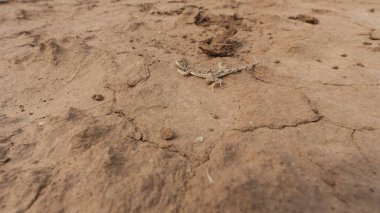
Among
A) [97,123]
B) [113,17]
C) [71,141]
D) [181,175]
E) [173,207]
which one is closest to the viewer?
[173,207]

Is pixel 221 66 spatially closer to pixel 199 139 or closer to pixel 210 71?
pixel 210 71

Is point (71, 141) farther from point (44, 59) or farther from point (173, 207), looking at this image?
point (44, 59)

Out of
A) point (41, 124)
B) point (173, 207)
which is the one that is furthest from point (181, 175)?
point (41, 124)

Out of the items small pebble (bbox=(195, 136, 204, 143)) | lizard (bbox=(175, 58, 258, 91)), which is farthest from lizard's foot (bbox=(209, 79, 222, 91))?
small pebble (bbox=(195, 136, 204, 143))

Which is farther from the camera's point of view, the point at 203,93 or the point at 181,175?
the point at 203,93

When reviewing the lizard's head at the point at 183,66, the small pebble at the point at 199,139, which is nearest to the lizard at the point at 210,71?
the lizard's head at the point at 183,66
